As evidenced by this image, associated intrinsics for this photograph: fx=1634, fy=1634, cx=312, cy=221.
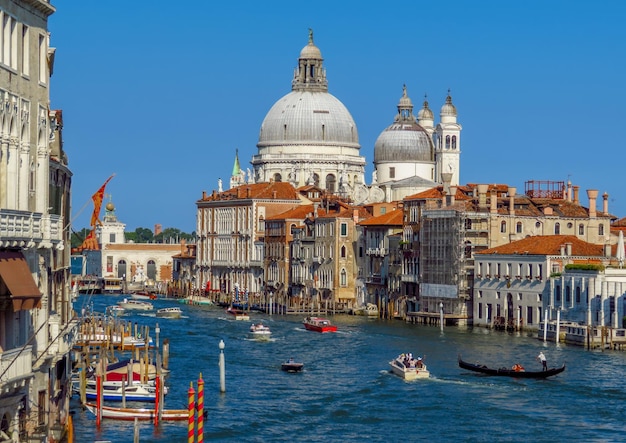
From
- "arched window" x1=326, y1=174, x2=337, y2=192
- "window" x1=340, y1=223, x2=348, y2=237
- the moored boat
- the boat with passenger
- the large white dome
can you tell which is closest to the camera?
the moored boat

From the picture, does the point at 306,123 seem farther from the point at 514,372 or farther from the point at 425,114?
the point at 514,372

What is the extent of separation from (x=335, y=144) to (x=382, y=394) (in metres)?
86.8

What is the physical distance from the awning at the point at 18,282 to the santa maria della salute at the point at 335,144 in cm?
10015

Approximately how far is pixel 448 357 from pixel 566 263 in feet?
47.4

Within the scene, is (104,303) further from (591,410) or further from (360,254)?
(591,410)

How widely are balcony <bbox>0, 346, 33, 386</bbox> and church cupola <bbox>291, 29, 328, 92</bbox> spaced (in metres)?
113

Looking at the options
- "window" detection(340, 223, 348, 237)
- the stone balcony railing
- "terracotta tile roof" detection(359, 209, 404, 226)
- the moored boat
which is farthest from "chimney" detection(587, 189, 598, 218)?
the stone balcony railing

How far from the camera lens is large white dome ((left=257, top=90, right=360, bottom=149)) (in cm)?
13000

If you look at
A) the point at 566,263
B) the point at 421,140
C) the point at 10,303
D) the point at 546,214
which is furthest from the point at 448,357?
the point at 421,140

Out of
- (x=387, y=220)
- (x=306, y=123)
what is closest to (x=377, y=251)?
(x=387, y=220)

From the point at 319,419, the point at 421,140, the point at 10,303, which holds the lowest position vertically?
the point at 319,419

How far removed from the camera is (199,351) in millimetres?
58719

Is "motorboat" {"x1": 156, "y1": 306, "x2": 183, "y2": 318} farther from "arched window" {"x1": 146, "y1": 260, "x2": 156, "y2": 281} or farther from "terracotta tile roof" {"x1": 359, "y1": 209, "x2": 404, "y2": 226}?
"arched window" {"x1": 146, "y1": 260, "x2": 156, "y2": 281}

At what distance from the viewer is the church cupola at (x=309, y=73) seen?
5231 inches
